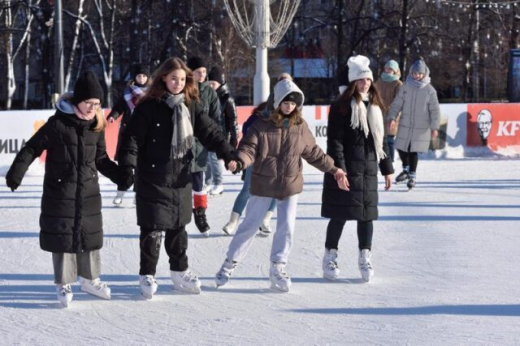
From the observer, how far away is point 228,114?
966 cm

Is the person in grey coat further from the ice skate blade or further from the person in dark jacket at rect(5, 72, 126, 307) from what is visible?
the person in dark jacket at rect(5, 72, 126, 307)

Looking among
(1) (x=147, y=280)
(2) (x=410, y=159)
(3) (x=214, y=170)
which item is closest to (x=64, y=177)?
(1) (x=147, y=280)

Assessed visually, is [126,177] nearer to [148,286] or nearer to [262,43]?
[148,286]

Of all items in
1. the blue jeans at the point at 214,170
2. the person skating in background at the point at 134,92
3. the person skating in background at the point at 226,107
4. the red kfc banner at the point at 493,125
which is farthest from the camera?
the red kfc banner at the point at 493,125

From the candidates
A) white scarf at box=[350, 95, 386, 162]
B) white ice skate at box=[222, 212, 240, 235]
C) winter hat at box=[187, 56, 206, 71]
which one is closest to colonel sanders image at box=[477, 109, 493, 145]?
white ice skate at box=[222, 212, 240, 235]

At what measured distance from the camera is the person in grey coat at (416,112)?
40.1 ft

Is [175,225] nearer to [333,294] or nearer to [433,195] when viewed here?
[333,294]

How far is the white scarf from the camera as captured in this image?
22.2 feet

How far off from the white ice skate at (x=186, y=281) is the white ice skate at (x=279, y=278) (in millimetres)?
461

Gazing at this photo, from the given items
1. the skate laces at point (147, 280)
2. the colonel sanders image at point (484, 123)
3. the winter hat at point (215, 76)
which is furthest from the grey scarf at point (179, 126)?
the colonel sanders image at point (484, 123)

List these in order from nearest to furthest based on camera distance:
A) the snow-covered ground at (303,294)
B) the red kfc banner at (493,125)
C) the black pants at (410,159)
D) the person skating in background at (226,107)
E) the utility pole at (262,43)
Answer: the snow-covered ground at (303,294)
the person skating in background at (226,107)
the black pants at (410,159)
the utility pole at (262,43)
the red kfc banner at (493,125)

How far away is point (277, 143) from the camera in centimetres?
644

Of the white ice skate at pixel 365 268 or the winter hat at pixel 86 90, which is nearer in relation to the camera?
the winter hat at pixel 86 90

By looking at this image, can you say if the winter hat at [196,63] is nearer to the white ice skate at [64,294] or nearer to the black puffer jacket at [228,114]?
the black puffer jacket at [228,114]
